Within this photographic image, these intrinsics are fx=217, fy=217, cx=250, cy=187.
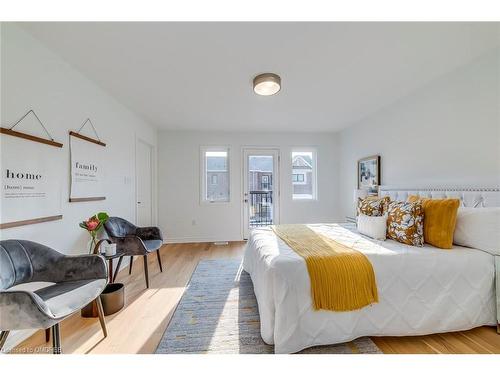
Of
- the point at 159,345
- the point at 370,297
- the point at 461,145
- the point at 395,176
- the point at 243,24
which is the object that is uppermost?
the point at 243,24

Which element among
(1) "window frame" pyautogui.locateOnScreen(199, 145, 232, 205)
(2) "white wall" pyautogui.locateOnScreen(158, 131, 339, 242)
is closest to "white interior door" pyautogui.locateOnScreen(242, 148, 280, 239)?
(2) "white wall" pyautogui.locateOnScreen(158, 131, 339, 242)

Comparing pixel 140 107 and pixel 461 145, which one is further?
pixel 140 107

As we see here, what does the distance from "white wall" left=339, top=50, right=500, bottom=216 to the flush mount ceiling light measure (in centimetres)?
180

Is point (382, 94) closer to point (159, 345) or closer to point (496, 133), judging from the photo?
point (496, 133)

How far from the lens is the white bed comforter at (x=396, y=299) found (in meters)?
1.43

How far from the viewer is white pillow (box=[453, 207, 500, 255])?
1.61m

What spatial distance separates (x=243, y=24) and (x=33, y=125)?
1803mm

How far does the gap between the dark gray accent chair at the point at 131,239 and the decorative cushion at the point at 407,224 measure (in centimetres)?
253

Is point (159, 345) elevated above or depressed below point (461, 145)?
below

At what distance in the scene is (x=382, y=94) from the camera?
2820 mm

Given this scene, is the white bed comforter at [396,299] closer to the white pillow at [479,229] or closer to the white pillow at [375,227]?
the white pillow at [479,229]

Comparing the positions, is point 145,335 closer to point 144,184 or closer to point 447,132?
point 144,184
